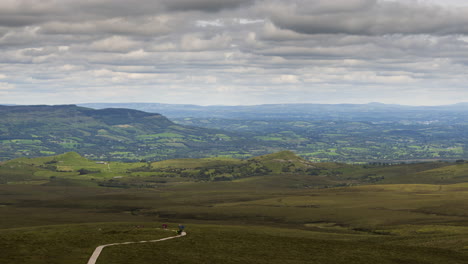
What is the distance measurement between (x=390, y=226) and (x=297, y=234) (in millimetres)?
48926

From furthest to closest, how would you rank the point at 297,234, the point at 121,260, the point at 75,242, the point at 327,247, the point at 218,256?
the point at 297,234 < the point at 327,247 < the point at 75,242 < the point at 218,256 < the point at 121,260

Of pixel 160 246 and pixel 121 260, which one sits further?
pixel 160 246

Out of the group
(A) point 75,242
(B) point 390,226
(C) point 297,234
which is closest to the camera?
(A) point 75,242

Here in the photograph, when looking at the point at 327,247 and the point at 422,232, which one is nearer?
the point at 327,247

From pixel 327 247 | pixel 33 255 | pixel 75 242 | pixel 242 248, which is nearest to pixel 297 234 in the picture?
pixel 327 247

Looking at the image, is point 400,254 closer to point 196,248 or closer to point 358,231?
point 196,248

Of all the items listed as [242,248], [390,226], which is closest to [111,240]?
[242,248]

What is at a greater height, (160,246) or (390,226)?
(160,246)

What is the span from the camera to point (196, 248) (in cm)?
11775

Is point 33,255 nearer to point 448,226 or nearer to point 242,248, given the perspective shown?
point 242,248

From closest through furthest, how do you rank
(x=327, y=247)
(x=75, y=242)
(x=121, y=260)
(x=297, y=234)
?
1. (x=121, y=260)
2. (x=75, y=242)
3. (x=327, y=247)
4. (x=297, y=234)

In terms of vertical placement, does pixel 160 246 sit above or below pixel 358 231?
above

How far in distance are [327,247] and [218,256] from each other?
109ft

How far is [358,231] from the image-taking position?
194 m
